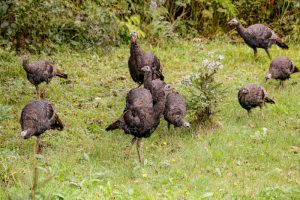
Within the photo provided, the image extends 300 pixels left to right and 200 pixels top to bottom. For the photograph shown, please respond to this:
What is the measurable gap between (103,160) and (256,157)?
2.16 m

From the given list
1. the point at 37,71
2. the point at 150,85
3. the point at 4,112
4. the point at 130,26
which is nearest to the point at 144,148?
the point at 150,85

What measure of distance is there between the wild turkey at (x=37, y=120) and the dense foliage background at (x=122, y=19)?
336cm

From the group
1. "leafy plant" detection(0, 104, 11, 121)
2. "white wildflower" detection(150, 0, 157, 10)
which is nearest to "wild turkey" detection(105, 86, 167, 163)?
"leafy plant" detection(0, 104, 11, 121)

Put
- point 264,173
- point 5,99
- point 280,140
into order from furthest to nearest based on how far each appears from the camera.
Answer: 1. point 5,99
2. point 280,140
3. point 264,173

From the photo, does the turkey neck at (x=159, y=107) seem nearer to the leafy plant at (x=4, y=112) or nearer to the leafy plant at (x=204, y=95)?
the leafy plant at (x=204, y=95)

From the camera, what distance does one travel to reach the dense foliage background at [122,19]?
1361 cm

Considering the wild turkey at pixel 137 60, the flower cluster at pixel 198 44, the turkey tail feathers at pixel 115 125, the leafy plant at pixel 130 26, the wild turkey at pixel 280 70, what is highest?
the turkey tail feathers at pixel 115 125

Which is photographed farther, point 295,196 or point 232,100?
point 232,100

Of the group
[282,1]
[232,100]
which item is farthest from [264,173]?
[282,1]

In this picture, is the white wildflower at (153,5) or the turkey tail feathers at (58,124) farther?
the white wildflower at (153,5)

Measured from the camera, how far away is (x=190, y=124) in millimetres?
9742

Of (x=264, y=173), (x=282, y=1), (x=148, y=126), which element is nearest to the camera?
(x=264, y=173)

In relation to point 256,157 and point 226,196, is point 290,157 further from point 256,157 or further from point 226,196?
point 226,196

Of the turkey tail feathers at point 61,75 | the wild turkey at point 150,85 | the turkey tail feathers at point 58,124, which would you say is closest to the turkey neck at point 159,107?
the wild turkey at point 150,85
